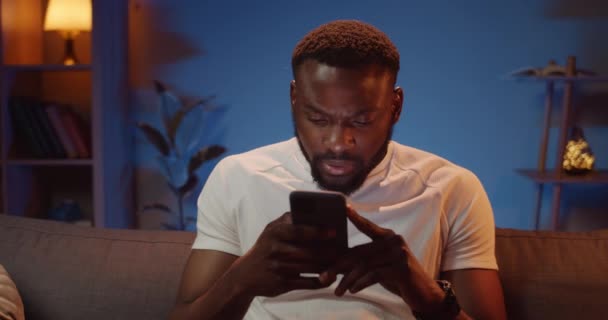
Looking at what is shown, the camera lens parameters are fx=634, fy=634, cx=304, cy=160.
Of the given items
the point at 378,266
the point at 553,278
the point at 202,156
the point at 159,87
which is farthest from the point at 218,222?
the point at 159,87

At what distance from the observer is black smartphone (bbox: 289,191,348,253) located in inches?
35.2

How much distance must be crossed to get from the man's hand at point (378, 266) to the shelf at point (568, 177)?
203 centimetres

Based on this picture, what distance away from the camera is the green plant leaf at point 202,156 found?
10.2 ft

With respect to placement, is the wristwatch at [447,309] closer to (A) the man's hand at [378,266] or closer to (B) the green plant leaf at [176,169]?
(A) the man's hand at [378,266]

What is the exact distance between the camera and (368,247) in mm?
971

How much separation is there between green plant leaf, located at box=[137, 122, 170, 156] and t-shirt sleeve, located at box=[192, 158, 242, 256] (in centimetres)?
190

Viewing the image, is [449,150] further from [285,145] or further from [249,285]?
[249,285]

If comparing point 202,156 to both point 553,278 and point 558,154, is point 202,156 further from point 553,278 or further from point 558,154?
point 553,278

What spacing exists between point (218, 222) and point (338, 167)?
1.02ft

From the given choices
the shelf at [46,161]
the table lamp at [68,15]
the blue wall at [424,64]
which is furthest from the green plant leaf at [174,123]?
the table lamp at [68,15]

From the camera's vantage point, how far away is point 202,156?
3.12 m

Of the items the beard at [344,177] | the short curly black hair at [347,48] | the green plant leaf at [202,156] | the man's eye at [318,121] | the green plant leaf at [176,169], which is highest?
the short curly black hair at [347,48]

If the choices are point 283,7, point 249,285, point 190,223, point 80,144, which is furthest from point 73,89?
point 249,285

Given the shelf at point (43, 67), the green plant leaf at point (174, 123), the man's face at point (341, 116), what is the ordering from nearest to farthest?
the man's face at point (341, 116) → the shelf at point (43, 67) → the green plant leaf at point (174, 123)
